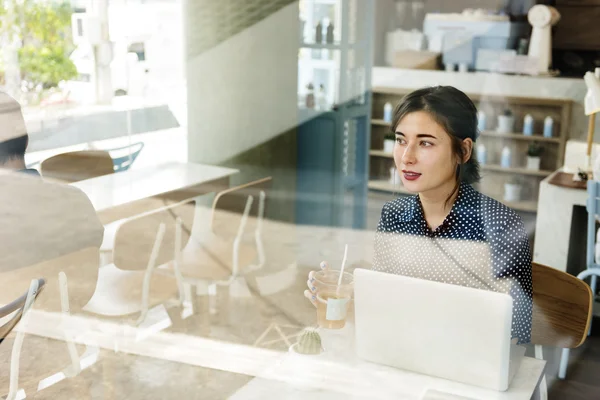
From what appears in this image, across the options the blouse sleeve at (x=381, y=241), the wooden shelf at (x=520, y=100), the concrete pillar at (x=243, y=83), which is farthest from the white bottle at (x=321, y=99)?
the blouse sleeve at (x=381, y=241)

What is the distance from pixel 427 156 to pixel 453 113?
0.37 ft

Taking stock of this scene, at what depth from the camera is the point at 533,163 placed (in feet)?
9.22

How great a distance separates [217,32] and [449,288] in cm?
281

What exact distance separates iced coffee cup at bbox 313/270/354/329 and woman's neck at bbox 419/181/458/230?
0.22m

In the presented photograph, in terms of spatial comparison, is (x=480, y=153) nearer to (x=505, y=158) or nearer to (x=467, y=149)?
(x=467, y=149)

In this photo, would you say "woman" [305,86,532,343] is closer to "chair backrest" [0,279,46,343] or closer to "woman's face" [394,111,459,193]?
"woman's face" [394,111,459,193]

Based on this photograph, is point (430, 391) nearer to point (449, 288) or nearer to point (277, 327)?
point (449, 288)

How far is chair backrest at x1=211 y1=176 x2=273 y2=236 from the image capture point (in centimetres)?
263

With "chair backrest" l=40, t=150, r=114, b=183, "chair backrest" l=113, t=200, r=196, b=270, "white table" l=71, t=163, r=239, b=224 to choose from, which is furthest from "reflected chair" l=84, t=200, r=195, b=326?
"chair backrest" l=40, t=150, r=114, b=183

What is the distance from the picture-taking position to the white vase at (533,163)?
2799mm

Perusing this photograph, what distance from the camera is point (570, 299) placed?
1460 millimetres

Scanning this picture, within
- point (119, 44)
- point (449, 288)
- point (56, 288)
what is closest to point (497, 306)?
point (449, 288)

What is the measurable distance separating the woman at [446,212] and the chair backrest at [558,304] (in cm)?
4

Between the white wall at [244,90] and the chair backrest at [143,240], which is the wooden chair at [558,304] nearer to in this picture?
the chair backrest at [143,240]
